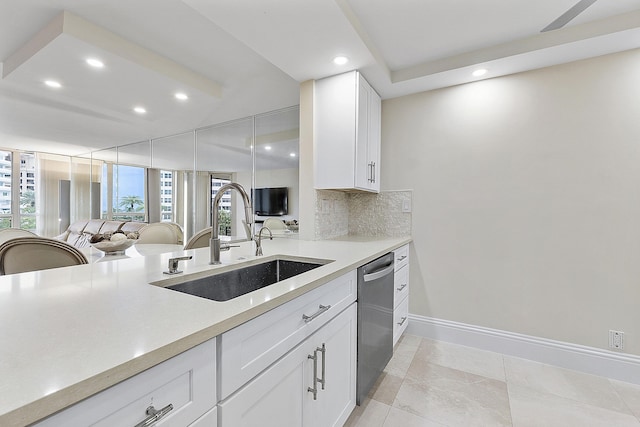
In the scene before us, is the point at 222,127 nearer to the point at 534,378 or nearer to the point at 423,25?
the point at 423,25

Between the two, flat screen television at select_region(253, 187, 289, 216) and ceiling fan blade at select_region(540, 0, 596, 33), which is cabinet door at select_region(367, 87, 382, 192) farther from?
ceiling fan blade at select_region(540, 0, 596, 33)

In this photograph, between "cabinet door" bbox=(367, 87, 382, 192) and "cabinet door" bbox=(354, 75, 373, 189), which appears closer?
"cabinet door" bbox=(354, 75, 373, 189)

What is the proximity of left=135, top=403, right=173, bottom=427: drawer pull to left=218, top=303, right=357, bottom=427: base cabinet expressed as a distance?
160 mm

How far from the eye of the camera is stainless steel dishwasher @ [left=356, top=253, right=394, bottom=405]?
4.88ft

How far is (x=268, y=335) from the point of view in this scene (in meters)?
0.86

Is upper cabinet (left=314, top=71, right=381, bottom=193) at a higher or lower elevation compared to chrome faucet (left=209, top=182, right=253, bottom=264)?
higher

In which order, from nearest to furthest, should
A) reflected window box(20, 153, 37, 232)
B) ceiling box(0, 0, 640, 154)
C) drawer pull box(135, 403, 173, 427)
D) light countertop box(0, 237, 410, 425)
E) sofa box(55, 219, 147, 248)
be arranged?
light countertop box(0, 237, 410, 425) < drawer pull box(135, 403, 173, 427) < ceiling box(0, 0, 640, 154) < sofa box(55, 219, 147, 248) < reflected window box(20, 153, 37, 232)

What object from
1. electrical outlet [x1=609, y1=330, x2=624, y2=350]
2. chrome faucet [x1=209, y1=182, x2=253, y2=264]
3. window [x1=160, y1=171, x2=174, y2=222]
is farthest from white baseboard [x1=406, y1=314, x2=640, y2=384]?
window [x1=160, y1=171, x2=174, y2=222]

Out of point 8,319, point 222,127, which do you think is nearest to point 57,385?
point 8,319

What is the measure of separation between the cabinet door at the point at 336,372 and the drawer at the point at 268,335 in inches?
3.1

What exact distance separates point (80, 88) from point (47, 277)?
243 cm

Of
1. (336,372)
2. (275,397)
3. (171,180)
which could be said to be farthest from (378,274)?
(171,180)

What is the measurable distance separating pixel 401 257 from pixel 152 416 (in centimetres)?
199

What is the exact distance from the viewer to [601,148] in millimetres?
1902
